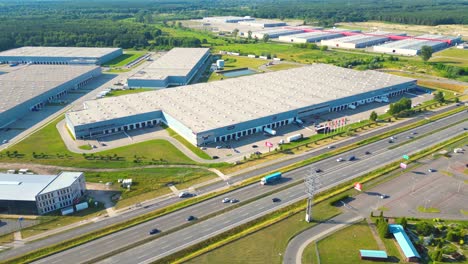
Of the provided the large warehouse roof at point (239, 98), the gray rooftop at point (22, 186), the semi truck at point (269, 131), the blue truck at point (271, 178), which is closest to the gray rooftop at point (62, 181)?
the gray rooftop at point (22, 186)

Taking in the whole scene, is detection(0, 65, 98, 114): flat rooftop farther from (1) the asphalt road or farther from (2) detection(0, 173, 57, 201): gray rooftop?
(1) the asphalt road

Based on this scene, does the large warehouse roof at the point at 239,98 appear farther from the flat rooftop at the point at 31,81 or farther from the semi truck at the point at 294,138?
the flat rooftop at the point at 31,81

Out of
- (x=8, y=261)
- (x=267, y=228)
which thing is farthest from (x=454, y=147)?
(x=8, y=261)

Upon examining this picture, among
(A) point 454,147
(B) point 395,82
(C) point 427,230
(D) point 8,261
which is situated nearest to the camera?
(D) point 8,261

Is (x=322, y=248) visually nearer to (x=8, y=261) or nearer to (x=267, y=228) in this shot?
(x=267, y=228)

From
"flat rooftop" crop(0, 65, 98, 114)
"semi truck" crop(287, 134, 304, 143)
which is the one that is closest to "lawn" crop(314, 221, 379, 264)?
"semi truck" crop(287, 134, 304, 143)

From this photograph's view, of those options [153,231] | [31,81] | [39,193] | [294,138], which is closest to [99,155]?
[39,193]
